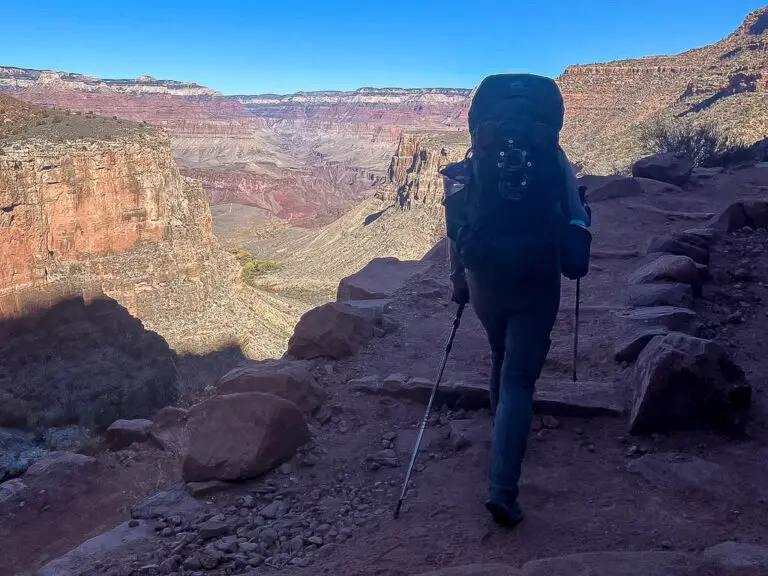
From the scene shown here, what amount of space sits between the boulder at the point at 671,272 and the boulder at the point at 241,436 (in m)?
3.84

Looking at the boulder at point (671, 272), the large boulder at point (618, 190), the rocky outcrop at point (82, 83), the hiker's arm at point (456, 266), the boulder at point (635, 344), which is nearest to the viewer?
the hiker's arm at point (456, 266)

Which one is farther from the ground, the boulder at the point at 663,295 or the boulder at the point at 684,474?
the boulder at the point at 663,295

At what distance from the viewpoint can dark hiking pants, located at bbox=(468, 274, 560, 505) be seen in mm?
2820

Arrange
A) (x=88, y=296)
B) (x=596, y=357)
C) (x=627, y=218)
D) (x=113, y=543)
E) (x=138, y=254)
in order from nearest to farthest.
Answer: (x=113, y=543), (x=596, y=357), (x=627, y=218), (x=88, y=296), (x=138, y=254)

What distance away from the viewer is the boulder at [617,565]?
7.55ft

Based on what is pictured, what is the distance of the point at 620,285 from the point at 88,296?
21.8 meters

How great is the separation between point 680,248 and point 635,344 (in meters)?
2.57

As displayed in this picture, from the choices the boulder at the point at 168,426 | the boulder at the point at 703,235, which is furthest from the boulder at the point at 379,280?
the boulder at the point at 168,426

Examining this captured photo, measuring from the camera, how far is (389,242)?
4722 centimetres

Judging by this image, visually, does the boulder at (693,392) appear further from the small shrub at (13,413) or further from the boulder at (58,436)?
the small shrub at (13,413)

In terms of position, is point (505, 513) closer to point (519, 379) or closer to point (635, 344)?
point (519, 379)

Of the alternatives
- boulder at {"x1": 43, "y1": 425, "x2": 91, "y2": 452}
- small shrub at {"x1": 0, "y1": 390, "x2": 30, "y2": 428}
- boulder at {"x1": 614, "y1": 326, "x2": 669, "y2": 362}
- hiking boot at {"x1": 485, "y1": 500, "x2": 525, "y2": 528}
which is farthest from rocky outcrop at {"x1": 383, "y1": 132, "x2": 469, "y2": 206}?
hiking boot at {"x1": 485, "y1": 500, "x2": 525, "y2": 528}

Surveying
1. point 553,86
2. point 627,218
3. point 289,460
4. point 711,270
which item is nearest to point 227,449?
point 289,460

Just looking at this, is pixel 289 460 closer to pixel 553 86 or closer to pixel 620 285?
pixel 553 86
